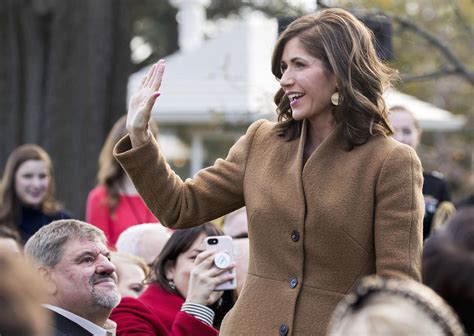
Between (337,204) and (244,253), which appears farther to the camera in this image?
(244,253)

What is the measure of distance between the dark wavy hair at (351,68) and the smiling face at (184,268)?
1.48 m

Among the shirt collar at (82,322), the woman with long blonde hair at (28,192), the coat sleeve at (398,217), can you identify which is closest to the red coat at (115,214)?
the woman with long blonde hair at (28,192)

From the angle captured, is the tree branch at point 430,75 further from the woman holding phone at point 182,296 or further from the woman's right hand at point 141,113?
the woman's right hand at point 141,113

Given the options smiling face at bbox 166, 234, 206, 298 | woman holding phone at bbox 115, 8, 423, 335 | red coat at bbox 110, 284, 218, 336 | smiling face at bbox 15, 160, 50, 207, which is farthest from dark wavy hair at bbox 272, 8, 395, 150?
smiling face at bbox 15, 160, 50, 207

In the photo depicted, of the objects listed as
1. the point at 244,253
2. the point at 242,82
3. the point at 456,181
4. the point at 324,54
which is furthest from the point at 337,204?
the point at 456,181

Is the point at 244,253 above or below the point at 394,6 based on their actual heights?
above

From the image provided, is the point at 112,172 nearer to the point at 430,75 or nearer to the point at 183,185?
the point at 430,75

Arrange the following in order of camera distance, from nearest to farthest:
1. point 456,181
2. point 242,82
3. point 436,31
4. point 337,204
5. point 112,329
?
point 337,204
point 112,329
point 242,82
point 436,31
point 456,181

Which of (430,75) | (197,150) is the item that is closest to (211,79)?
(197,150)

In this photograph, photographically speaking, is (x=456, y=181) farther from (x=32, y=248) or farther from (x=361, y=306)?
(x=361, y=306)

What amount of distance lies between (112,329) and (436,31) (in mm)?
14356

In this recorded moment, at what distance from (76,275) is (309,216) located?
1.23 m

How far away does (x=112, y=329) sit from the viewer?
482cm

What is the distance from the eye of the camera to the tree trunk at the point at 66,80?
38.1ft
